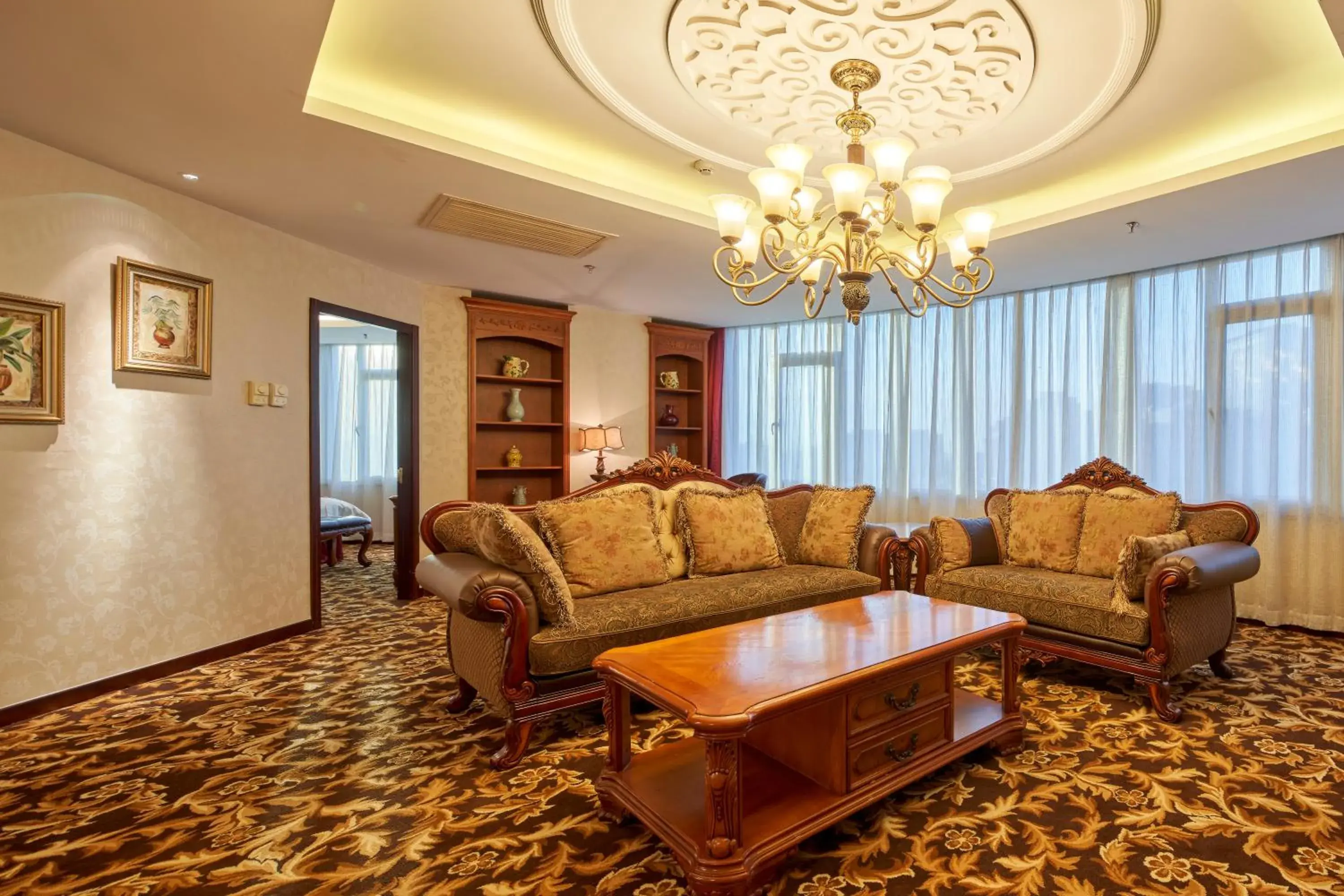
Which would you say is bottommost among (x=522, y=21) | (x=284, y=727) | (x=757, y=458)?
(x=284, y=727)

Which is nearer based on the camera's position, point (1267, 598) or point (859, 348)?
point (1267, 598)

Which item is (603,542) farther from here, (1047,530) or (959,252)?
(1047,530)

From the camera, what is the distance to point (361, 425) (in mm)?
8117

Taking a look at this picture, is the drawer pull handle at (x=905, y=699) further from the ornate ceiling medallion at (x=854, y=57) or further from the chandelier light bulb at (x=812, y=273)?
the ornate ceiling medallion at (x=854, y=57)

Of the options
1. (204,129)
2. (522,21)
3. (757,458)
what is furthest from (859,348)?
(204,129)

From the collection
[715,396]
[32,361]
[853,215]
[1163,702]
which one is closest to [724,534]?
[853,215]

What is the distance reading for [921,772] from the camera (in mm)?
2031

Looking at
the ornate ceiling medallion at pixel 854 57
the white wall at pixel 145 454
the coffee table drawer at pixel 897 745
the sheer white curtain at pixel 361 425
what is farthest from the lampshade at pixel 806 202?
the sheer white curtain at pixel 361 425

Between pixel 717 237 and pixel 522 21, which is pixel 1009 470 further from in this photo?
pixel 522 21

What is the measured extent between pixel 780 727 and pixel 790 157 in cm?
200

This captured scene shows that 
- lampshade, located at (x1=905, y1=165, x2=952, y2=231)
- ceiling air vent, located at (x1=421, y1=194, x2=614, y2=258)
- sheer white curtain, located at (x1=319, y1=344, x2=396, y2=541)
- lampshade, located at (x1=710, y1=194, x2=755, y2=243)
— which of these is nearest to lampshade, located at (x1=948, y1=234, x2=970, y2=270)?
lampshade, located at (x1=905, y1=165, x2=952, y2=231)

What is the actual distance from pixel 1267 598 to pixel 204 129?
6292 mm

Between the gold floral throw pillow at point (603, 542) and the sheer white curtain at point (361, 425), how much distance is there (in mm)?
5734

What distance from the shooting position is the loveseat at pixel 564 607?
7.84 feet
